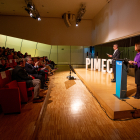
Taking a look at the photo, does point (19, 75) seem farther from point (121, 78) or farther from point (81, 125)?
point (121, 78)

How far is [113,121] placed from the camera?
2.15m

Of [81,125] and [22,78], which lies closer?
[81,125]

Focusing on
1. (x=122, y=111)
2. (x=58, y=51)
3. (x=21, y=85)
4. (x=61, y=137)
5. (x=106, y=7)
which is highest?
(x=106, y=7)

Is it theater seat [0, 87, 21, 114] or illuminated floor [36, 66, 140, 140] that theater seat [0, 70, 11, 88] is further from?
illuminated floor [36, 66, 140, 140]

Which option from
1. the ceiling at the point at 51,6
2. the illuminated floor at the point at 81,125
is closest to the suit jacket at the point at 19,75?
the illuminated floor at the point at 81,125

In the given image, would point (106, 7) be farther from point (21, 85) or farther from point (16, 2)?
point (21, 85)

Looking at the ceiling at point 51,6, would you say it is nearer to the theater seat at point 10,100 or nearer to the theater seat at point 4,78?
the theater seat at point 4,78

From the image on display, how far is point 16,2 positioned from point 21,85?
6.30 m

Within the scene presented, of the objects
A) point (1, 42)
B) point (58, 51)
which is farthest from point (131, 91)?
point (58, 51)

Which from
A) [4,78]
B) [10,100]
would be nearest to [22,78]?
[4,78]

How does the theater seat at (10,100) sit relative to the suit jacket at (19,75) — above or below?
below

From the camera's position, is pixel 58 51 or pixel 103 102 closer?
pixel 103 102

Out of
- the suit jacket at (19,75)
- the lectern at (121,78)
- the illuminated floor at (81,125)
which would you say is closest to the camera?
the illuminated floor at (81,125)

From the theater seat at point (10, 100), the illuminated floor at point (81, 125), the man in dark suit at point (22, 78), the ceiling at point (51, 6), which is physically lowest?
the illuminated floor at point (81, 125)
